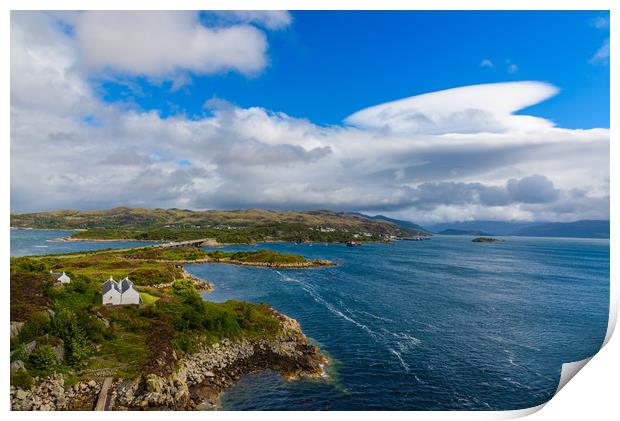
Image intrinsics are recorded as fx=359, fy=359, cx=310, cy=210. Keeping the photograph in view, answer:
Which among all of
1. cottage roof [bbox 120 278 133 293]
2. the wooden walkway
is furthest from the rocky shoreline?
cottage roof [bbox 120 278 133 293]

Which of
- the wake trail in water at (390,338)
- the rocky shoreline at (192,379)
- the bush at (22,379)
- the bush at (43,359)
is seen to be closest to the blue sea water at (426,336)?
the wake trail in water at (390,338)

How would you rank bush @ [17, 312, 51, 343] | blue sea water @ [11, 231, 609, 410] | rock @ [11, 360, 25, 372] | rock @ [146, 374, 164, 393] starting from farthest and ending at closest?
1. blue sea water @ [11, 231, 609, 410]
2. bush @ [17, 312, 51, 343]
3. rock @ [146, 374, 164, 393]
4. rock @ [11, 360, 25, 372]

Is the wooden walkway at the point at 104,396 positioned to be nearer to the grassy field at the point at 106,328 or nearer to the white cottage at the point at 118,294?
the grassy field at the point at 106,328

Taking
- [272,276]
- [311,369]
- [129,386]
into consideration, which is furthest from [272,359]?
[272,276]

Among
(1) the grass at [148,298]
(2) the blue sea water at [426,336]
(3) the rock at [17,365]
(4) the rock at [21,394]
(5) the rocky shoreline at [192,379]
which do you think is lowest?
(2) the blue sea water at [426,336]

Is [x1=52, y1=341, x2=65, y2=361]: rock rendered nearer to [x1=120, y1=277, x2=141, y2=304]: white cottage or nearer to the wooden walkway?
the wooden walkway

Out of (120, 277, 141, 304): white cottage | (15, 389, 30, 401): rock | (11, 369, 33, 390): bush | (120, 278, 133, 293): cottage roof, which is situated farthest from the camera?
(120, 278, 133, 293): cottage roof

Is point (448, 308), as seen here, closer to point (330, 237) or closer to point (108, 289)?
point (108, 289)
